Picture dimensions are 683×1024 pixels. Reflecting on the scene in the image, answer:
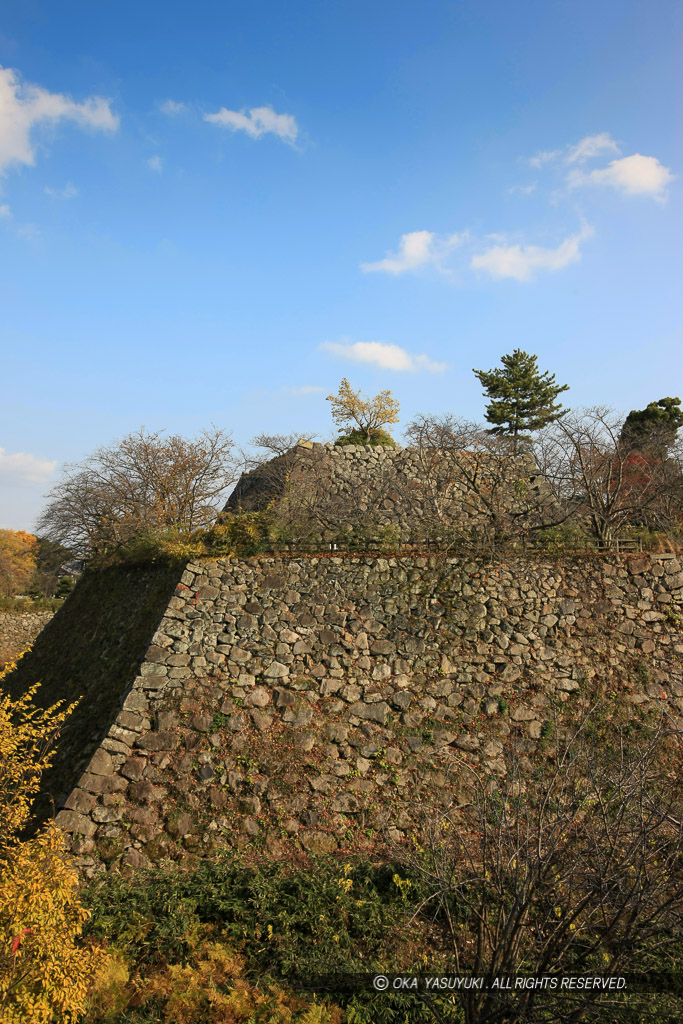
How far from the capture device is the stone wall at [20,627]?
89.0 ft

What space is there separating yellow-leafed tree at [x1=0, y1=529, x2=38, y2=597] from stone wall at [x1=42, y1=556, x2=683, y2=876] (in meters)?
18.5

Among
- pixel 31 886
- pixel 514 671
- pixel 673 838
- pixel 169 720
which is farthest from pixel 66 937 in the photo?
pixel 514 671

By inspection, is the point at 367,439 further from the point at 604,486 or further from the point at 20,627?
the point at 20,627

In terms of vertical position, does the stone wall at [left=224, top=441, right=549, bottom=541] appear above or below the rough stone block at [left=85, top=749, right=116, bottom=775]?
above

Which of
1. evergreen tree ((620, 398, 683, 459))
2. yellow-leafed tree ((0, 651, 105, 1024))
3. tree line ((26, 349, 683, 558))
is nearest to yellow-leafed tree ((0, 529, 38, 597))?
tree line ((26, 349, 683, 558))

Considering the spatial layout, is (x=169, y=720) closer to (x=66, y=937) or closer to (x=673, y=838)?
(x=66, y=937)

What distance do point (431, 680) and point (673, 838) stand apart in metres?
6.29

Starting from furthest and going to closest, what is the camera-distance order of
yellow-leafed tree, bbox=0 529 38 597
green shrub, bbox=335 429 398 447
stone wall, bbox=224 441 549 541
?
yellow-leafed tree, bbox=0 529 38 597, green shrub, bbox=335 429 398 447, stone wall, bbox=224 441 549 541

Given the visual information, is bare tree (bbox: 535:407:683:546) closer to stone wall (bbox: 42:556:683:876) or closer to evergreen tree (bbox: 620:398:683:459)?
stone wall (bbox: 42:556:683:876)

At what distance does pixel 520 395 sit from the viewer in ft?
108

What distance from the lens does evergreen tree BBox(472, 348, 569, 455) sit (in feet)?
107

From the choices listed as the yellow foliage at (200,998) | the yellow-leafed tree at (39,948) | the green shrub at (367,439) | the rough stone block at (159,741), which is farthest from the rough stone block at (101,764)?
the green shrub at (367,439)

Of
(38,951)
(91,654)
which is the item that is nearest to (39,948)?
(38,951)

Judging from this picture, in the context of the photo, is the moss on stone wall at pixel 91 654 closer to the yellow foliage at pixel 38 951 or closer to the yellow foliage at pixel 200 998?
the yellow foliage at pixel 200 998
